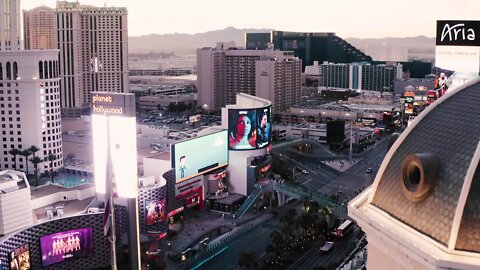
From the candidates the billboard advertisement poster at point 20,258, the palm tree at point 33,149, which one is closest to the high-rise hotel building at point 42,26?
the palm tree at point 33,149

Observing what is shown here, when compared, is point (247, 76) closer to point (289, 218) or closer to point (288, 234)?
point (289, 218)

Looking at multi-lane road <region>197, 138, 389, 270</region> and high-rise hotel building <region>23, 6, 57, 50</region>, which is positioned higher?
high-rise hotel building <region>23, 6, 57, 50</region>

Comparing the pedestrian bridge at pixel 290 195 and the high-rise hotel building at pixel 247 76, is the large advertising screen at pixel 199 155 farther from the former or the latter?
the high-rise hotel building at pixel 247 76

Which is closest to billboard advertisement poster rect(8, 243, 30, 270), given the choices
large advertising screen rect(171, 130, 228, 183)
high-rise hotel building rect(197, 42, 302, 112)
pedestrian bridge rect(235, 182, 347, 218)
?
large advertising screen rect(171, 130, 228, 183)

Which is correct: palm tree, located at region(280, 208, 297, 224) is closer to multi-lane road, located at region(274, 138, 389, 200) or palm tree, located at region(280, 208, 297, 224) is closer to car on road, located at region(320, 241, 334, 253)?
car on road, located at region(320, 241, 334, 253)

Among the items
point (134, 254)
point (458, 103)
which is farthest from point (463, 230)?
point (134, 254)

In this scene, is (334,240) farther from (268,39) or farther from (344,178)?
(268,39)
